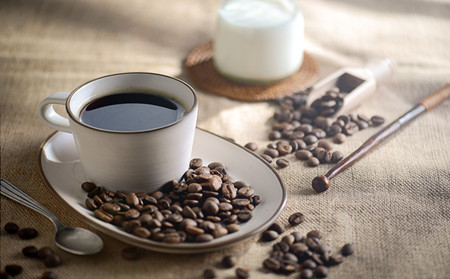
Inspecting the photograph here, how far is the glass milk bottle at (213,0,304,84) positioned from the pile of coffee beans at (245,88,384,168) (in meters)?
0.13

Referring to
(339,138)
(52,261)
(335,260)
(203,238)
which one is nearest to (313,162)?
(339,138)

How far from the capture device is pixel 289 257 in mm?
1048

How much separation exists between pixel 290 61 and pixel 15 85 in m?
0.88

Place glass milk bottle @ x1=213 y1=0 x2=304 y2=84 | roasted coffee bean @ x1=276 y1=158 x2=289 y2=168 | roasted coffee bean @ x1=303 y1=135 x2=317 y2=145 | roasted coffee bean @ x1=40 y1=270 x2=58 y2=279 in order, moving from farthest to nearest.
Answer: glass milk bottle @ x1=213 y1=0 x2=304 y2=84
roasted coffee bean @ x1=303 y1=135 x2=317 y2=145
roasted coffee bean @ x1=276 y1=158 x2=289 y2=168
roasted coffee bean @ x1=40 y1=270 x2=58 y2=279

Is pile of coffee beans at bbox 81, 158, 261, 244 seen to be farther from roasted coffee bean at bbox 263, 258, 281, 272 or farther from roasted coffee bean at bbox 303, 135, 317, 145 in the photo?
roasted coffee bean at bbox 303, 135, 317, 145

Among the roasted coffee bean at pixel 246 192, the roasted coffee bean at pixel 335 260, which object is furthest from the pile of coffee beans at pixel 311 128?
the roasted coffee bean at pixel 335 260

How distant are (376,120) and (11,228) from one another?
102cm

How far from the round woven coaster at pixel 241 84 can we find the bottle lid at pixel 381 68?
0.18 meters

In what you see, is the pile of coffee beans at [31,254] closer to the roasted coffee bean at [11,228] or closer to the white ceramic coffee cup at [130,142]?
the roasted coffee bean at [11,228]

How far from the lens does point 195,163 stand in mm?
1230

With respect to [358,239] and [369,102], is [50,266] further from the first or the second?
[369,102]

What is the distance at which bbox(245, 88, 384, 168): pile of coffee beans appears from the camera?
4.59ft

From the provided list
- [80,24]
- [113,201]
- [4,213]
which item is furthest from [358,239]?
[80,24]

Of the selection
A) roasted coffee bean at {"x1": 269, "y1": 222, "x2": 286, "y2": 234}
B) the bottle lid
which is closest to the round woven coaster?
the bottle lid
